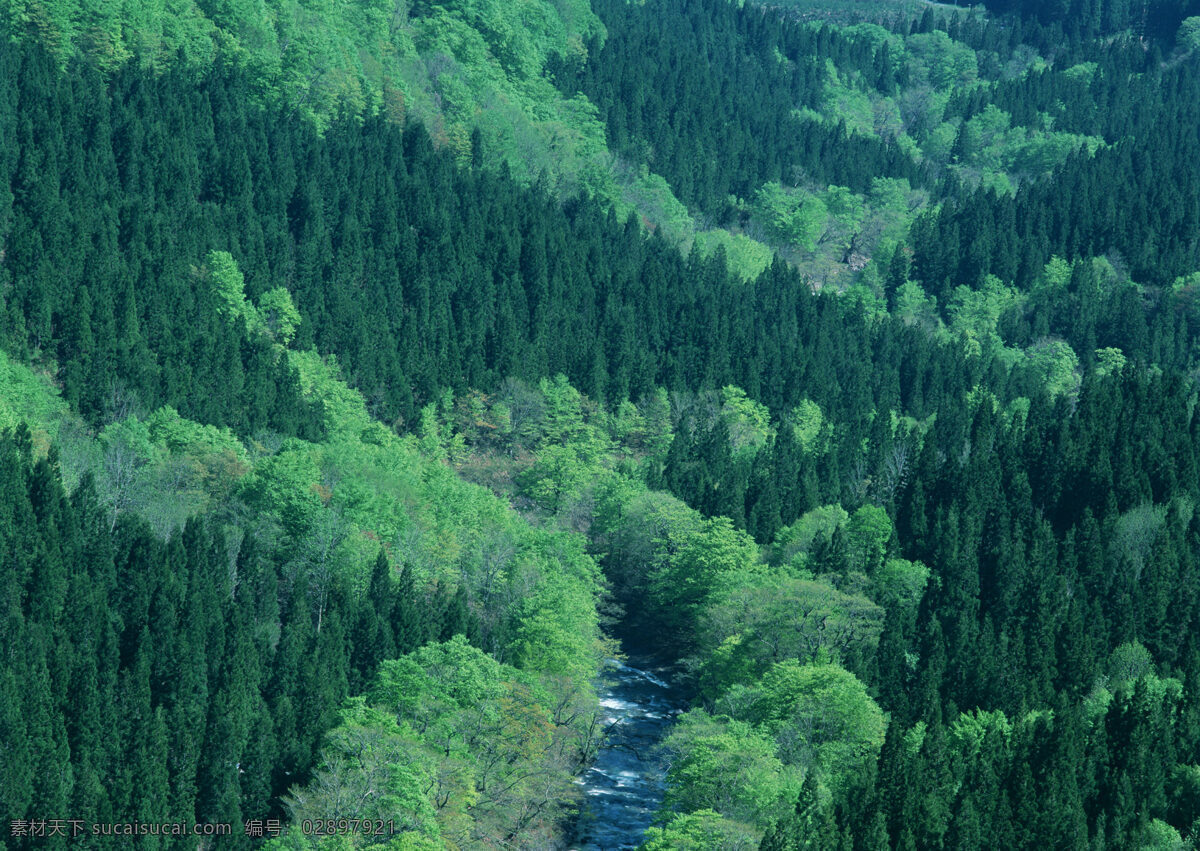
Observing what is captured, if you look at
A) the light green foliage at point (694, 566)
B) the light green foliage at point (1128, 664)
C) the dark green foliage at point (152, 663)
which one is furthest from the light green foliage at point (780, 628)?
the dark green foliage at point (152, 663)

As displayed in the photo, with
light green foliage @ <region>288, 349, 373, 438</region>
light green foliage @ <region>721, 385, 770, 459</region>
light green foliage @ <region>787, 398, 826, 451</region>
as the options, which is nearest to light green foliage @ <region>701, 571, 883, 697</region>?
light green foliage @ <region>288, 349, 373, 438</region>

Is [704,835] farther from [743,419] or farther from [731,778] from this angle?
[743,419]

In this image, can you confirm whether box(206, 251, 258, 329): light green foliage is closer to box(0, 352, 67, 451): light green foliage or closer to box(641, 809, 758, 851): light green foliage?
box(0, 352, 67, 451): light green foliage

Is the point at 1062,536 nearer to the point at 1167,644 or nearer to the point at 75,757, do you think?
the point at 1167,644

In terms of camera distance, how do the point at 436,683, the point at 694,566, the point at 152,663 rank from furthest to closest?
the point at 694,566, the point at 152,663, the point at 436,683

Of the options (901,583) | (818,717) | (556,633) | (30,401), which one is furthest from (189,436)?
(818,717)
